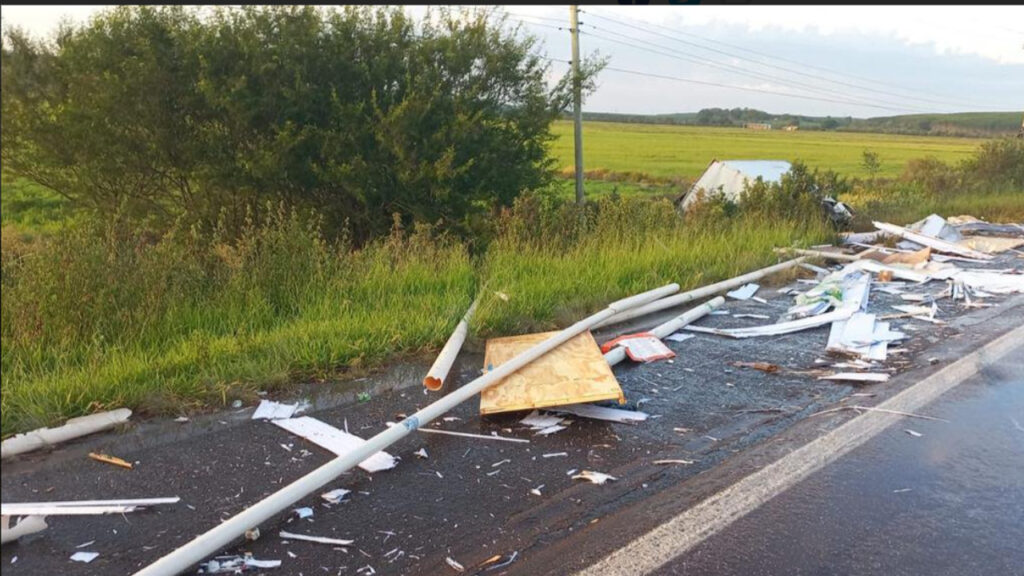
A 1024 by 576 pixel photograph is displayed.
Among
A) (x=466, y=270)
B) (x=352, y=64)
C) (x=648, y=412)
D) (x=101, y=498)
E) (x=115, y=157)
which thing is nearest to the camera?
(x=101, y=498)

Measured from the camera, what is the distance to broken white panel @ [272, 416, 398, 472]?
388 centimetres

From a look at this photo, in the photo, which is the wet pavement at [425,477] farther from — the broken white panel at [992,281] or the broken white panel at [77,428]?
the broken white panel at [992,281]

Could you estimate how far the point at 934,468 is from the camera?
13.0 ft

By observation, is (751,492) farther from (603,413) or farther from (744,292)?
(744,292)

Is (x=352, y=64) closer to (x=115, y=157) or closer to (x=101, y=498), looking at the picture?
(x=115, y=157)

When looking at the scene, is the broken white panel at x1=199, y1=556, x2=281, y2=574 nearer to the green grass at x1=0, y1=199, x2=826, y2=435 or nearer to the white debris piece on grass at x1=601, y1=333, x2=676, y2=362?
the green grass at x1=0, y1=199, x2=826, y2=435

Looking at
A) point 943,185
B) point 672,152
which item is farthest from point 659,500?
point 672,152

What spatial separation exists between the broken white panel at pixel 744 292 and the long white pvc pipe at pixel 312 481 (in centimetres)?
358

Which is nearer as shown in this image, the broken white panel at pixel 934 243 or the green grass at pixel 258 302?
the green grass at pixel 258 302

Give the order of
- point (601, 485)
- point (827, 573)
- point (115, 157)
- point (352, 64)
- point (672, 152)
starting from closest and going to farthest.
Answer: point (827, 573) < point (601, 485) < point (115, 157) < point (352, 64) < point (672, 152)

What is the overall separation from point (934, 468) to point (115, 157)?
1153 centimetres

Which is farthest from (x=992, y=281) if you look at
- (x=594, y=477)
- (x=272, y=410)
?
(x=272, y=410)

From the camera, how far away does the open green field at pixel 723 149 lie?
123ft

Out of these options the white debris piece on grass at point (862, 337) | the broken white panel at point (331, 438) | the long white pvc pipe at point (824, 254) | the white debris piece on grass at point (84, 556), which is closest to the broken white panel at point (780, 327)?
the white debris piece on grass at point (862, 337)
